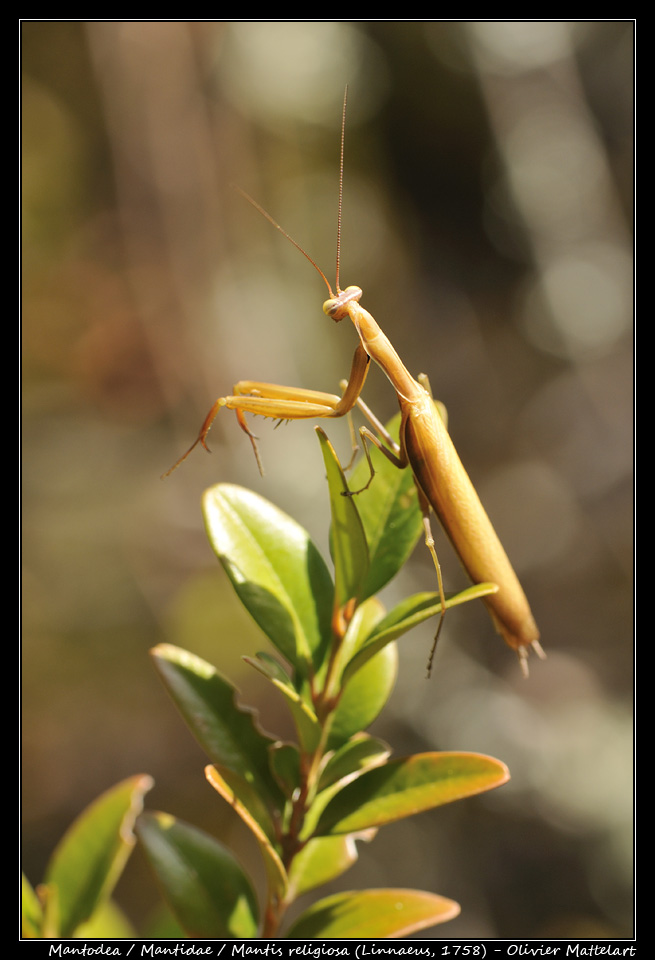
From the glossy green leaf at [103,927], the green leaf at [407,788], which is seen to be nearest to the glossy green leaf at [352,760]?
the green leaf at [407,788]

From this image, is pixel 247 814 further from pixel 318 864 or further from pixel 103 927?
pixel 103 927

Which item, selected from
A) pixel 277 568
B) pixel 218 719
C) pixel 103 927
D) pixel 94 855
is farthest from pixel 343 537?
pixel 103 927

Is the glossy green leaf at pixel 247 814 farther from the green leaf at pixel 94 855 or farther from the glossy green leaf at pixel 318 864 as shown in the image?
the green leaf at pixel 94 855

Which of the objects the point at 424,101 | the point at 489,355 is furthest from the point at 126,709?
the point at 424,101

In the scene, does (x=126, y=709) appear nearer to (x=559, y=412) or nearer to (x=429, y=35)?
(x=559, y=412)

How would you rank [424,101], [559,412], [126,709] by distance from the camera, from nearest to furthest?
[126,709]
[559,412]
[424,101]

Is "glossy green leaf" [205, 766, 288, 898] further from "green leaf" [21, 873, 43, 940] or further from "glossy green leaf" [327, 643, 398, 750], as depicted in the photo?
"green leaf" [21, 873, 43, 940]
